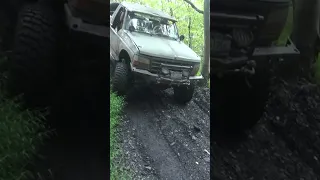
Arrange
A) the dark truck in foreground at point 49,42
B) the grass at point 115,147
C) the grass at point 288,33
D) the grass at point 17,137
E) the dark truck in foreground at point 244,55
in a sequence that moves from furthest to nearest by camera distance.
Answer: the grass at point 288,33
the dark truck in foreground at point 244,55
the grass at point 115,147
the dark truck in foreground at point 49,42
the grass at point 17,137

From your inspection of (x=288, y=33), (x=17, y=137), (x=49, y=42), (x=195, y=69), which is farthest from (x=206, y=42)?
(x=17, y=137)

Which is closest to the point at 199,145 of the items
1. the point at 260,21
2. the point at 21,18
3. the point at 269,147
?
the point at 269,147

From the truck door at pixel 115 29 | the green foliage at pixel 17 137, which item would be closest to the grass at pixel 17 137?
the green foliage at pixel 17 137

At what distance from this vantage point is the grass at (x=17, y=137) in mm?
2906

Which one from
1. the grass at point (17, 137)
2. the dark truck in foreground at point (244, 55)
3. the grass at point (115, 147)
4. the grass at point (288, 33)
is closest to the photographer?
the grass at point (17, 137)

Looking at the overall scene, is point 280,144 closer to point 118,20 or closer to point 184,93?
point 184,93

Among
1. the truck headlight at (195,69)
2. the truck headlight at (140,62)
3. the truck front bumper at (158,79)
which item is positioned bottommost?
A: the truck front bumper at (158,79)

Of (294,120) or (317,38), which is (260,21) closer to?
(317,38)

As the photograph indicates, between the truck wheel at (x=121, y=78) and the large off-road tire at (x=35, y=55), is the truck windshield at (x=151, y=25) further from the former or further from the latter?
the large off-road tire at (x=35, y=55)

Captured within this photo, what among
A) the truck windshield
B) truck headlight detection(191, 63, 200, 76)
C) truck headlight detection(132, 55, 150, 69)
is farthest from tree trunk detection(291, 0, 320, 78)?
truck headlight detection(132, 55, 150, 69)

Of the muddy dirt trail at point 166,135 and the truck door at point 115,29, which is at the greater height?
the truck door at point 115,29

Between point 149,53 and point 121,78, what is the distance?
29 cm

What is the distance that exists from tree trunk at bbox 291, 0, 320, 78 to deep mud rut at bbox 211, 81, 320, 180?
0.17 m

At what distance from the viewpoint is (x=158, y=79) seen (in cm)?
338
